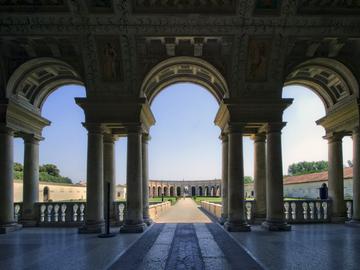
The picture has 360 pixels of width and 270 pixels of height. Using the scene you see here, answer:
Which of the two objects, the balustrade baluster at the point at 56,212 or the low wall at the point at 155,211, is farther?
the low wall at the point at 155,211

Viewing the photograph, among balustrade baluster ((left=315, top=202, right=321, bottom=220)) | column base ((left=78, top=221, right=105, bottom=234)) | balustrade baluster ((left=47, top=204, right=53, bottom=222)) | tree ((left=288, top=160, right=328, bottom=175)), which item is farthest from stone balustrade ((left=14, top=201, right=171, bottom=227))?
tree ((left=288, top=160, right=328, bottom=175))

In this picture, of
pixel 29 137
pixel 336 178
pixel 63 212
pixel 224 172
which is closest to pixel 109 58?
pixel 29 137

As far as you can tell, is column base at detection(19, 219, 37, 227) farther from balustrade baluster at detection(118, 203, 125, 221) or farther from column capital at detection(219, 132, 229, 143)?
column capital at detection(219, 132, 229, 143)

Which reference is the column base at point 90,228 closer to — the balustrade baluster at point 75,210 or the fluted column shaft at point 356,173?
the balustrade baluster at point 75,210

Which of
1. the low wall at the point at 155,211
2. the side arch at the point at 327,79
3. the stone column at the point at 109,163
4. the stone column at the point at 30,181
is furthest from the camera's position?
the low wall at the point at 155,211

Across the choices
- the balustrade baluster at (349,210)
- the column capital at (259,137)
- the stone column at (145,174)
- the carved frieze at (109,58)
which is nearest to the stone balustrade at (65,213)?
the stone column at (145,174)

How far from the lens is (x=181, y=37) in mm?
18766

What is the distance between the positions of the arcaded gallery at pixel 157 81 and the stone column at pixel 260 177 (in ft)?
0.19

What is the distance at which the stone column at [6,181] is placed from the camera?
2009 cm

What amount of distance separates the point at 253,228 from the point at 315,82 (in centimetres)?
984

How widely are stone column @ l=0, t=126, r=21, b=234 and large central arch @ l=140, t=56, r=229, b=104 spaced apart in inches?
288

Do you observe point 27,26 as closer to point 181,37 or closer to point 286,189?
point 181,37

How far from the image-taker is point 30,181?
23203mm

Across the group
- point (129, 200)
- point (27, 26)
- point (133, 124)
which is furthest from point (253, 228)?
point (27, 26)
